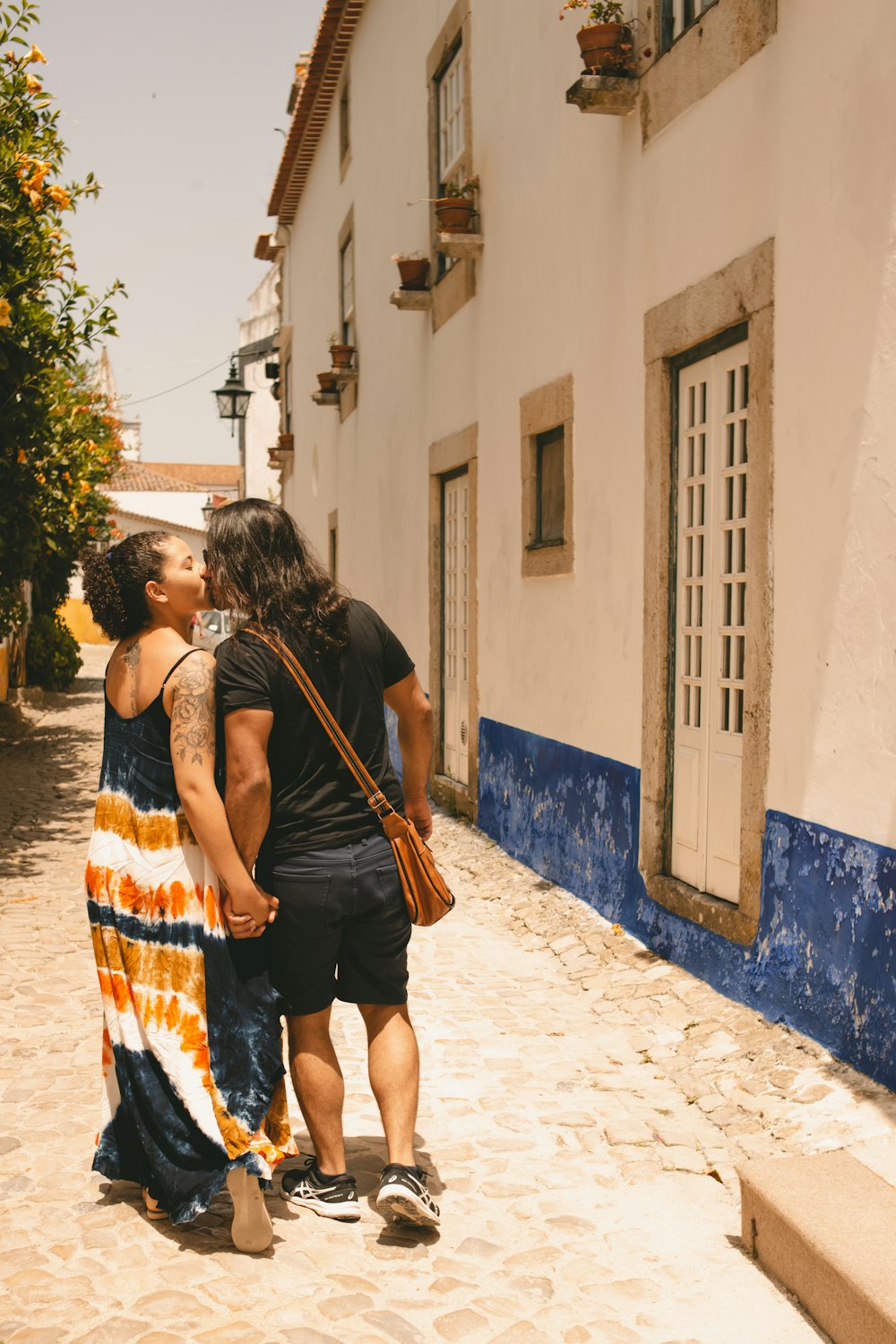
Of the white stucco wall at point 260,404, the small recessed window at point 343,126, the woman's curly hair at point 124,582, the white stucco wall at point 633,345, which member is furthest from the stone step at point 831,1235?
the white stucco wall at point 260,404

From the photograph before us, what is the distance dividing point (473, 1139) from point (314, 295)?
49.9ft

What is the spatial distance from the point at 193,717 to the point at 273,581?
0.41 meters

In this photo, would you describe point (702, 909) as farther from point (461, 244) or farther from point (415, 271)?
point (415, 271)

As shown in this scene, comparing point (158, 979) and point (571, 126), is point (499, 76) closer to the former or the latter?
point (571, 126)

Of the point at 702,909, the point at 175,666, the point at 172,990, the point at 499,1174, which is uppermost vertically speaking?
the point at 175,666

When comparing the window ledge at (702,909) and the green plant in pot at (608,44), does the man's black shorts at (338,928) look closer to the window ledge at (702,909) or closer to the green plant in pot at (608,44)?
the window ledge at (702,909)

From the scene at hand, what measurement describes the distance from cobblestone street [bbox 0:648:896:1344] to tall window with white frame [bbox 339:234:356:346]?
9.94 m

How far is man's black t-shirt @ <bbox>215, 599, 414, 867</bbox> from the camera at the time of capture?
341 cm

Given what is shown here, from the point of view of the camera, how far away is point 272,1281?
325 cm

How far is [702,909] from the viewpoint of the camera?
5.52 m

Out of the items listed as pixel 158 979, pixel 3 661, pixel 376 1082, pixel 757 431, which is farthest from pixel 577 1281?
pixel 3 661

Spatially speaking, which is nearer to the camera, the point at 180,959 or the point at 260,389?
the point at 180,959

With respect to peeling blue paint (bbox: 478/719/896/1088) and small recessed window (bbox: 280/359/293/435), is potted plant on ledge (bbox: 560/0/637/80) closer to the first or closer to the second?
peeling blue paint (bbox: 478/719/896/1088)

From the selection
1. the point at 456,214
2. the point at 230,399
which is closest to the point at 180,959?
the point at 456,214
